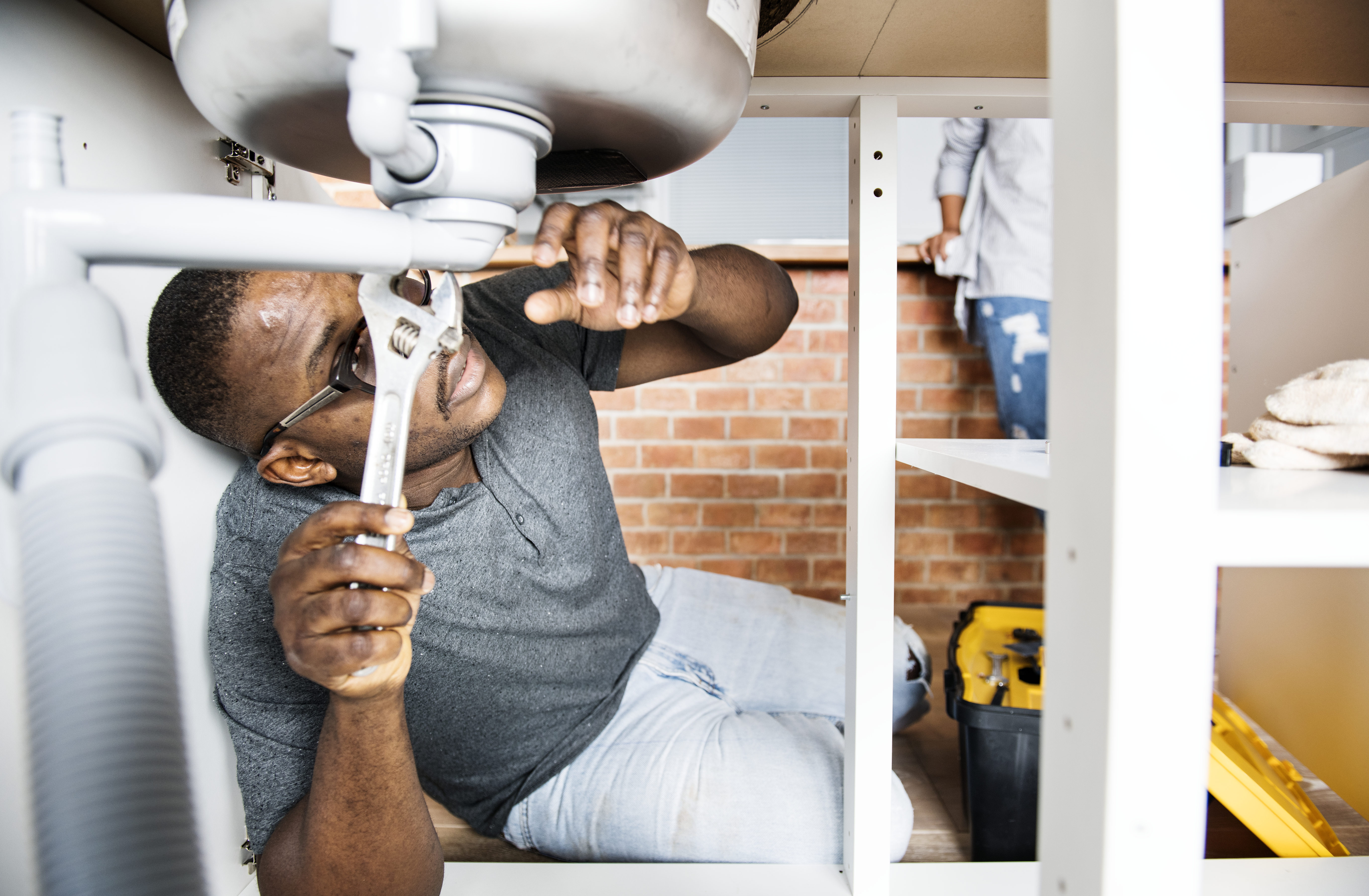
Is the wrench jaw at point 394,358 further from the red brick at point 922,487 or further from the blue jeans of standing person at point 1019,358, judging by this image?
the red brick at point 922,487

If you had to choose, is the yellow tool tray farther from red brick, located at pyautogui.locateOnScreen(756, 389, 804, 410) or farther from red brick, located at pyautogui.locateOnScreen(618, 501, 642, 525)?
red brick, located at pyautogui.locateOnScreen(618, 501, 642, 525)

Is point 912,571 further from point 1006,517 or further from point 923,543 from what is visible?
point 1006,517

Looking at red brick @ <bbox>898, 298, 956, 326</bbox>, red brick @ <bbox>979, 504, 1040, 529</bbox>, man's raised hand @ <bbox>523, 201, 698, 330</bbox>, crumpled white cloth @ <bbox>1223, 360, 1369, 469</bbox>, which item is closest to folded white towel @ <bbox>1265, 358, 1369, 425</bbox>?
crumpled white cloth @ <bbox>1223, 360, 1369, 469</bbox>

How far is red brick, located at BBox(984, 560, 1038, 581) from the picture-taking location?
1.99 m

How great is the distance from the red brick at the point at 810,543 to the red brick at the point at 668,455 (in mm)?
364

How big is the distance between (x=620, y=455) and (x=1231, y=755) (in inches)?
58.2

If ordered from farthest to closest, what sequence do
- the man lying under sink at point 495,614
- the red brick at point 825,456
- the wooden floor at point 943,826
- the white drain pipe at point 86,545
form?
the red brick at point 825,456 → the wooden floor at point 943,826 → the man lying under sink at point 495,614 → the white drain pipe at point 86,545

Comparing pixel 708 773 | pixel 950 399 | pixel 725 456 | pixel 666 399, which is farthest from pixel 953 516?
pixel 708 773

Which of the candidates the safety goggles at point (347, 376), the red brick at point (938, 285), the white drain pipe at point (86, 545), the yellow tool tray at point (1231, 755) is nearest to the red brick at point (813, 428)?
the red brick at point (938, 285)

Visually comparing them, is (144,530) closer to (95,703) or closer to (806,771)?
(95,703)

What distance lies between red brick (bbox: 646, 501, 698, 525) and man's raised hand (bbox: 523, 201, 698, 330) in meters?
1.50

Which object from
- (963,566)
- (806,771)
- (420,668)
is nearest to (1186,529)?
(806,771)

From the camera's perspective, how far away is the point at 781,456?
6.52ft

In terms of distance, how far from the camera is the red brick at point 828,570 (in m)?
2.01
